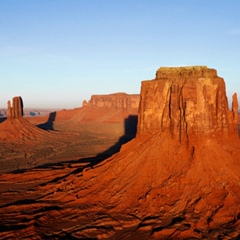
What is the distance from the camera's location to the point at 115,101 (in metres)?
126

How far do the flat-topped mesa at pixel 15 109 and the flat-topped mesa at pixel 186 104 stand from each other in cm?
6023

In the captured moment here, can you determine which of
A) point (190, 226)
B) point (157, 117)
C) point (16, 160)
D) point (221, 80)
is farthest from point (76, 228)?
point (16, 160)

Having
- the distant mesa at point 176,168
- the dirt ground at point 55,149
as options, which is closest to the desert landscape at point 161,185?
the distant mesa at point 176,168

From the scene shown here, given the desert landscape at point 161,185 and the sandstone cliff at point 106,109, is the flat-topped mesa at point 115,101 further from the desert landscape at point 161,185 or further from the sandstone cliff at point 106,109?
the desert landscape at point 161,185

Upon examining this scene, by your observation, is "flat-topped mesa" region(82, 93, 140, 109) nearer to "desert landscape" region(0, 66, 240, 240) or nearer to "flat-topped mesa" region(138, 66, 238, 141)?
"desert landscape" region(0, 66, 240, 240)

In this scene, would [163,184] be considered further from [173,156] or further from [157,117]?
[157,117]

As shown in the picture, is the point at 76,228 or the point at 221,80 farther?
the point at 221,80

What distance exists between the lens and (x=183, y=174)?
25.8m

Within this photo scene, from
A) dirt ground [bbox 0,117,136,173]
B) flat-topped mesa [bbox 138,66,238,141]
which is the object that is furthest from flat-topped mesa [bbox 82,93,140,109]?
flat-topped mesa [bbox 138,66,238,141]

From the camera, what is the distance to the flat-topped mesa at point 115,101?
399 ft

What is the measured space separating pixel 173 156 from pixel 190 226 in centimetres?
750

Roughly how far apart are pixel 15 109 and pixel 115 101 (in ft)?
168

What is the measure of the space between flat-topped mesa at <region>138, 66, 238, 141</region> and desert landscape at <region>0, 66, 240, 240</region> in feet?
0.28

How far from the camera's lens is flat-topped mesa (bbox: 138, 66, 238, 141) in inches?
1032
